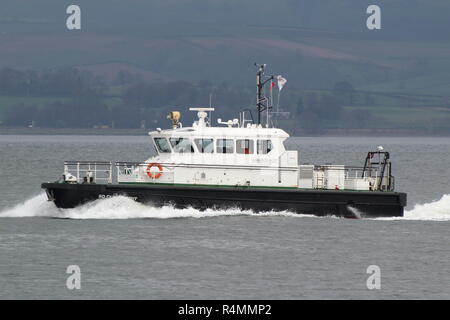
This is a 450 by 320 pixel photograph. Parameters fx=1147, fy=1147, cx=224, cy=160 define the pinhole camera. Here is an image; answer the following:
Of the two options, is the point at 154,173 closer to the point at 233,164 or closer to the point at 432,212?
the point at 233,164

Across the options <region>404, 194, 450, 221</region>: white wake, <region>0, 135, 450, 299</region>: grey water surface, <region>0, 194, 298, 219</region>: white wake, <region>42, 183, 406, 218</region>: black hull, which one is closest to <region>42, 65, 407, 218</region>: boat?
<region>42, 183, 406, 218</region>: black hull

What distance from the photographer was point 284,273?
103ft

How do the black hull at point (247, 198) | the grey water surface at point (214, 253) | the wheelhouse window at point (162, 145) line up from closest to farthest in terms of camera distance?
the grey water surface at point (214, 253) < the black hull at point (247, 198) < the wheelhouse window at point (162, 145)

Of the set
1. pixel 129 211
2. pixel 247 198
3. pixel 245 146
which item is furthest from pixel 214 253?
pixel 245 146

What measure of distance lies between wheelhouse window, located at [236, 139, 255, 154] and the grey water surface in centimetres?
233

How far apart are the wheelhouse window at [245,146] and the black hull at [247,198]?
152 cm

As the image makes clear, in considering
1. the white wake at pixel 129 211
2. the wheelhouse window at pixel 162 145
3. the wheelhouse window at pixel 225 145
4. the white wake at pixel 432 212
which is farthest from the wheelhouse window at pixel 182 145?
the white wake at pixel 432 212

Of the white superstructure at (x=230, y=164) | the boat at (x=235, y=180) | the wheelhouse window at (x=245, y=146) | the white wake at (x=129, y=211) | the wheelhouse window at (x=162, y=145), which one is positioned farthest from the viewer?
the wheelhouse window at (x=162, y=145)

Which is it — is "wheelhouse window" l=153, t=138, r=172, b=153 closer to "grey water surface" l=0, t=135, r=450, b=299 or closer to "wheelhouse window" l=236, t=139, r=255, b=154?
"grey water surface" l=0, t=135, r=450, b=299

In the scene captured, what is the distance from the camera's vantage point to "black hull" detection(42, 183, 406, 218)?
39406 mm

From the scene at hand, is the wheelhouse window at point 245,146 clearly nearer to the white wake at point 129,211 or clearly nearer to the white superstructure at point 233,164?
the white superstructure at point 233,164

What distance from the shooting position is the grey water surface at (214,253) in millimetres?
29375
